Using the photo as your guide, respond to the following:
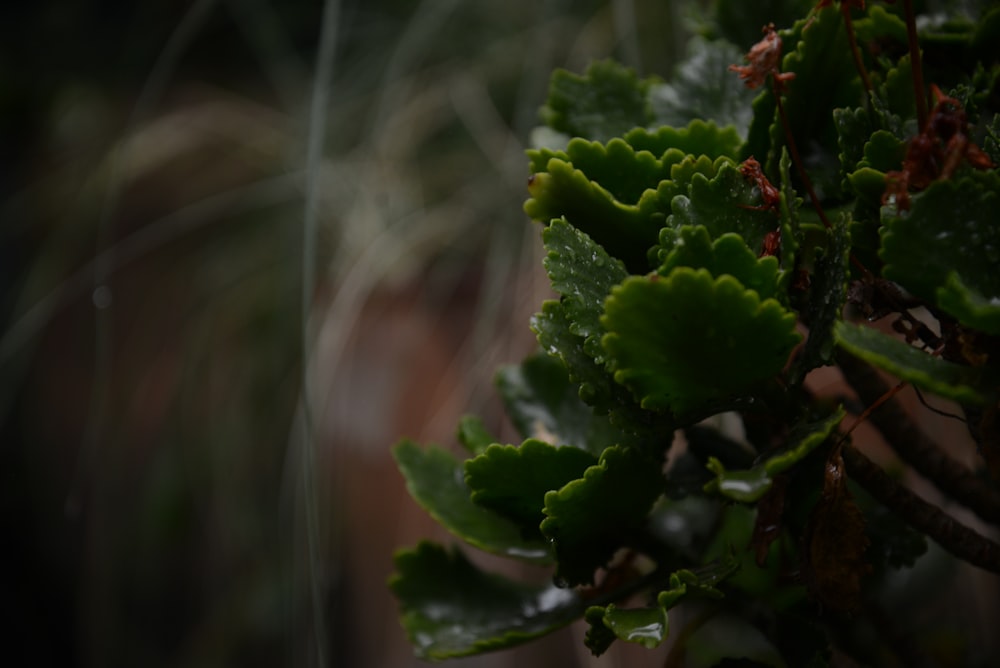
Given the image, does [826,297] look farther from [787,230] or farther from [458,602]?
[458,602]

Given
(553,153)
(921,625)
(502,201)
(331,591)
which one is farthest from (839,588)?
(502,201)

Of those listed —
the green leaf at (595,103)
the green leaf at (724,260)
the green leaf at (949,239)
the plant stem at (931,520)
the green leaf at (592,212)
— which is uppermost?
the green leaf at (595,103)

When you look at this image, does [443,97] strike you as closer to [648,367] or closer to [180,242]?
[180,242]

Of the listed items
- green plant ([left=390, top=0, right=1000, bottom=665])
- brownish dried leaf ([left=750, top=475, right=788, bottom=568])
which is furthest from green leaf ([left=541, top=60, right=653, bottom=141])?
brownish dried leaf ([left=750, top=475, right=788, bottom=568])

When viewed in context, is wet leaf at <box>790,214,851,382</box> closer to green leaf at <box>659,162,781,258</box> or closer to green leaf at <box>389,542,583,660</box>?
green leaf at <box>659,162,781,258</box>

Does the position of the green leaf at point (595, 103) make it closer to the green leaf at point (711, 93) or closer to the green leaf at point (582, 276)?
the green leaf at point (711, 93)

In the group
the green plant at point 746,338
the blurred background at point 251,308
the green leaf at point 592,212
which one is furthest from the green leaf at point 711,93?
the blurred background at point 251,308
